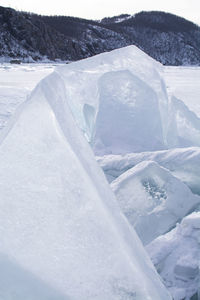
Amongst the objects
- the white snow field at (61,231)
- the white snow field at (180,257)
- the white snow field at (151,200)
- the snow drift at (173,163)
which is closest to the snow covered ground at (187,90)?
the snow drift at (173,163)

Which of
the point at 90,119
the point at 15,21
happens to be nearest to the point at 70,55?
the point at 15,21

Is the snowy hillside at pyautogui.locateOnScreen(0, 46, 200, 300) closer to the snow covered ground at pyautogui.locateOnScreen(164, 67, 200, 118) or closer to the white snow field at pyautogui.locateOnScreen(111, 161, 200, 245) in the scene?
the white snow field at pyautogui.locateOnScreen(111, 161, 200, 245)

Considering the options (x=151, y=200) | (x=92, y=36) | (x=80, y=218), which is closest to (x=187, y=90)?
(x=151, y=200)

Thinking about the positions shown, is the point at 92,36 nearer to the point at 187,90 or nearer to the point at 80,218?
the point at 187,90

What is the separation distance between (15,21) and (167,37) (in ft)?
115

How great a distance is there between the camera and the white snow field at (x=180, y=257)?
2.88 ft

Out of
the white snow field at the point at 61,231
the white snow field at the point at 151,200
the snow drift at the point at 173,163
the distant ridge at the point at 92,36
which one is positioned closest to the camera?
the white snow field at the point at 61,231

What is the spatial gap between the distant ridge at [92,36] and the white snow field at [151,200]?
67.0 ft

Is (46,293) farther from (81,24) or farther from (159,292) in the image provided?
(81,24)

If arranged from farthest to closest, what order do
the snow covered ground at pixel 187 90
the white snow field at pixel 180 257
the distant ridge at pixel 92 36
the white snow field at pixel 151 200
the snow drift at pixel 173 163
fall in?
the distant ridge at pixel 92 36, the snow covered ground at pixel 187 90, the snow drift at pixel 173 163, the white snow field at pixel 151 200, the white snow field at pixel 180 257

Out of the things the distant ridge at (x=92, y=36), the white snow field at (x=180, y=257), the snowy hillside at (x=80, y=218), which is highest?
the distant ridge at (x=92, y=36)

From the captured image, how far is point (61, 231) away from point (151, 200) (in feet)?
2.16

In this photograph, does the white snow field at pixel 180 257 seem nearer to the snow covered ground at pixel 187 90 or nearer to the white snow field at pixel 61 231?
the white snow field at pixel 61 231

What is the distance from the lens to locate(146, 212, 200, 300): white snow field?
0.88m
